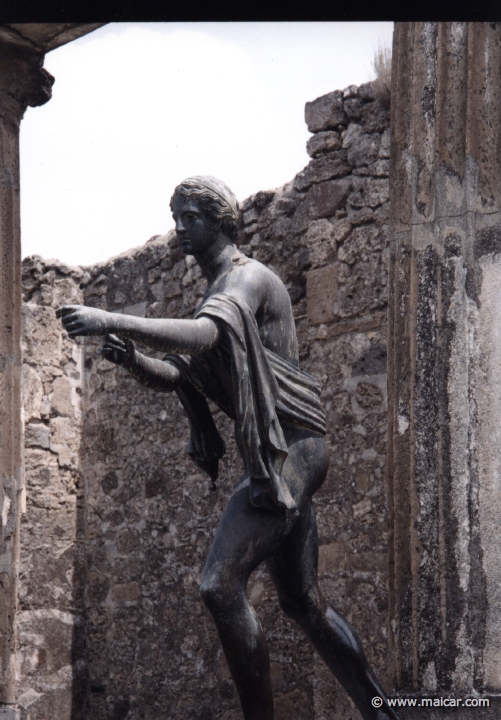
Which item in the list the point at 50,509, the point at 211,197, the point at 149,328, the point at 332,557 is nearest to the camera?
the point at 149,328

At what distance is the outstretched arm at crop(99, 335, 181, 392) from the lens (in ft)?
13.1

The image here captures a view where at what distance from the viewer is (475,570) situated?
3.66m

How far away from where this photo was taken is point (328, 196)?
784 cm

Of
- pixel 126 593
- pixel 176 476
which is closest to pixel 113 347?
pixel 176 476

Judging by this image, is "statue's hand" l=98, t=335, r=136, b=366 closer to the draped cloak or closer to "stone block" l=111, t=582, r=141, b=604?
the draped cloak

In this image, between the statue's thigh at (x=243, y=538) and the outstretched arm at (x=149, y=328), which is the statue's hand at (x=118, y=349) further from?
the statue's thigh at (x=243, y=538)

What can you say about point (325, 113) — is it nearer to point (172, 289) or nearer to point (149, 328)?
point (172, 289)

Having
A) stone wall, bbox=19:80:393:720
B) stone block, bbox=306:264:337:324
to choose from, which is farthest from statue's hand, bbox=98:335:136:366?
stone block, bbox=306:264:337:324

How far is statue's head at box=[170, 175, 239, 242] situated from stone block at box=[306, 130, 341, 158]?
12.1ft

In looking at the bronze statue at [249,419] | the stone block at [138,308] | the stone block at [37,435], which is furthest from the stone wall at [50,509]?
the bronze statue at [249,419]

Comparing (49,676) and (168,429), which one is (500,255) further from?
(49,676)

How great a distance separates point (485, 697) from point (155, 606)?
17.4 ft

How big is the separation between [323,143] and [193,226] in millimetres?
3836
